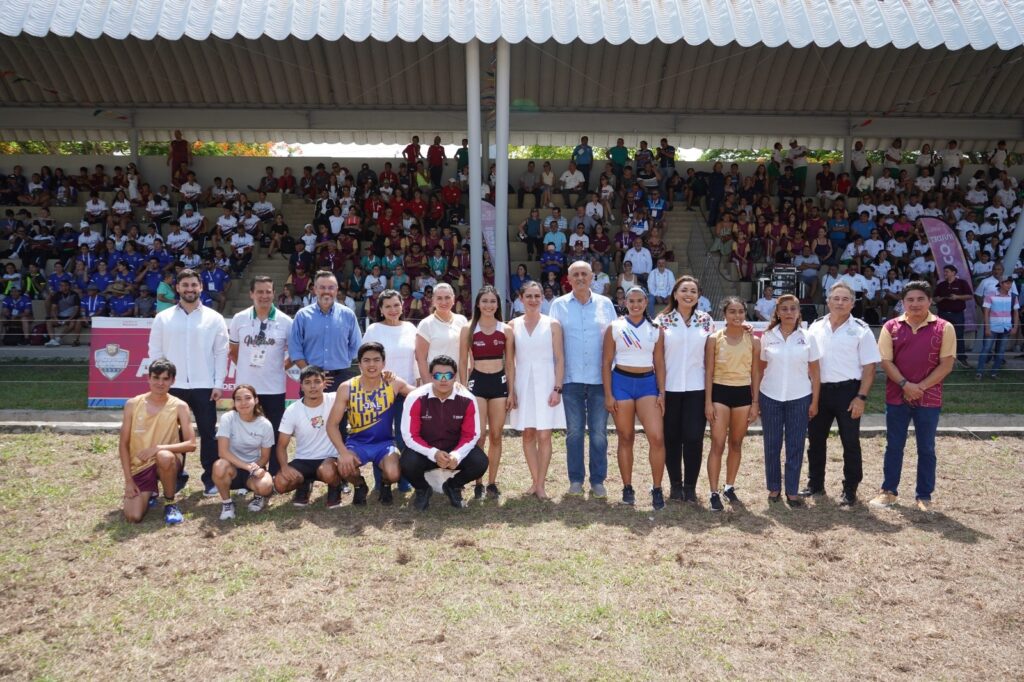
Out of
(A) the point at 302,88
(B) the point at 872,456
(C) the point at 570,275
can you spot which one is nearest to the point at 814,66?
(A) the point at 302,88

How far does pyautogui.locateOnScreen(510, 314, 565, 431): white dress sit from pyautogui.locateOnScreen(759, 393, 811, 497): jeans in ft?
5.70

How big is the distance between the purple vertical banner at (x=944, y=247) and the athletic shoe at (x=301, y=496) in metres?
14.4

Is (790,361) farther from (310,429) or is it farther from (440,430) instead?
(310,429)

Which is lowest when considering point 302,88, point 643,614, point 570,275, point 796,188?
point 643,614

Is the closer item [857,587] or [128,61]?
[857,587]

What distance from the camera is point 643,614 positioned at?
172 inches

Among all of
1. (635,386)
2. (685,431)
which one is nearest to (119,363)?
(635,386)

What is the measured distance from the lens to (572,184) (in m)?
19.6

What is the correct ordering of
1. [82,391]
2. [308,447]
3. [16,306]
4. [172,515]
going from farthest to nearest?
[16,306], [82,391], [308,447], [172,515]

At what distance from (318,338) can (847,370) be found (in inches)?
173

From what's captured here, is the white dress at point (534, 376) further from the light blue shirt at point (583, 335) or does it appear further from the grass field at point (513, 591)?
the grass field at point (513, 591)

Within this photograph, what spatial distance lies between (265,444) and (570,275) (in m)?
2.85

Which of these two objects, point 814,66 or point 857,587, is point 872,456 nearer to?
point 857,587

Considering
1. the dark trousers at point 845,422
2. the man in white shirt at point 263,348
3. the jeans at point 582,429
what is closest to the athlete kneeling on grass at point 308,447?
the man in white shirt at point 263,348
